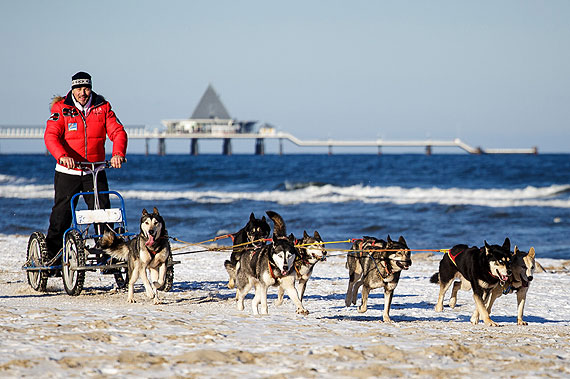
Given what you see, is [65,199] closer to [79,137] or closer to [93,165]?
[93,165]

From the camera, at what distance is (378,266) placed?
7.16 meters

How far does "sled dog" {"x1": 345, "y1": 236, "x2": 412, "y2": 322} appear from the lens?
22.9ft

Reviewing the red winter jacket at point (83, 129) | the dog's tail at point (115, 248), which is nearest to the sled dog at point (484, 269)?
the dog's tail at point (115, 248)

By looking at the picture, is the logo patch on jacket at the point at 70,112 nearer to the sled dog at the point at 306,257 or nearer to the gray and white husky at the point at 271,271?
the gray and white husky at the point at 271,271

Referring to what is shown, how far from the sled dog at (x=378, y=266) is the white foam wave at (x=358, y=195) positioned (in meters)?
21.9

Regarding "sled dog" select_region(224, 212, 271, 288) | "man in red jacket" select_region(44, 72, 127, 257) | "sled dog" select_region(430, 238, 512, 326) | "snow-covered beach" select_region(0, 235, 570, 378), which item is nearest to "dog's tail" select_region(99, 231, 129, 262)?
"snow-covered beach" select_region(0, 235, 570, 378)

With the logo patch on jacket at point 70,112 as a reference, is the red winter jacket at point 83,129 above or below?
below

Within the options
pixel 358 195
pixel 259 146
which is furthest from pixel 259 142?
pixel 358 195

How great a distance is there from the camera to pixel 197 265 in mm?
11180

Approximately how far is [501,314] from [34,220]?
53.8 feet

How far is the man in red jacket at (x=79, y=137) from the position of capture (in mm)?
7520

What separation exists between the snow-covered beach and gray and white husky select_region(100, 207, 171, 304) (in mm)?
229

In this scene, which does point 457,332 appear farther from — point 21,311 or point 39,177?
point 39,177

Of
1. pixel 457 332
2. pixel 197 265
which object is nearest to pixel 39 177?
pixel 197 265
